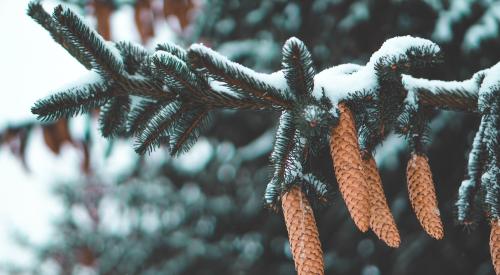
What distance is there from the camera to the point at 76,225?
10.8 metres

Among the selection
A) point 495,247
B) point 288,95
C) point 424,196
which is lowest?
point 495,247

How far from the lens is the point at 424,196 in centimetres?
102

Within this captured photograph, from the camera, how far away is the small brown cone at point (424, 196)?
983 millimetres

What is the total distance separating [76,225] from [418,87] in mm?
10580

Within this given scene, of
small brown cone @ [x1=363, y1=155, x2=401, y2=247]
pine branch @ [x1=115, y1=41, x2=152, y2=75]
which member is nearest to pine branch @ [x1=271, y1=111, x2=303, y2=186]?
small brown cone @ [x1=363, y1=155, x2=401, y2=247]

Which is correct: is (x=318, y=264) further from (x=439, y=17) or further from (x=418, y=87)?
(x=439, y=17)

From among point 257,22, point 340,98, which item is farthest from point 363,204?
point 257,22

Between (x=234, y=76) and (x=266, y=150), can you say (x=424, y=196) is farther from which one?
(x=266, y=150)

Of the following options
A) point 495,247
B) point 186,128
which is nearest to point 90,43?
point 186,128

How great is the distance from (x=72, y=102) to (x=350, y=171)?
0.61m

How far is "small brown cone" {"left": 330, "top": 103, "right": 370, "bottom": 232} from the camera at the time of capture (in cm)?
92

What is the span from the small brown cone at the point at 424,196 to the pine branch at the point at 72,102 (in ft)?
2.20

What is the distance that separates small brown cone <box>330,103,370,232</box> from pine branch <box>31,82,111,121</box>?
1.70 ft

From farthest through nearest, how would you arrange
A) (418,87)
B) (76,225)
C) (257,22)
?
(76,225)
(257,22)
(418,87)
